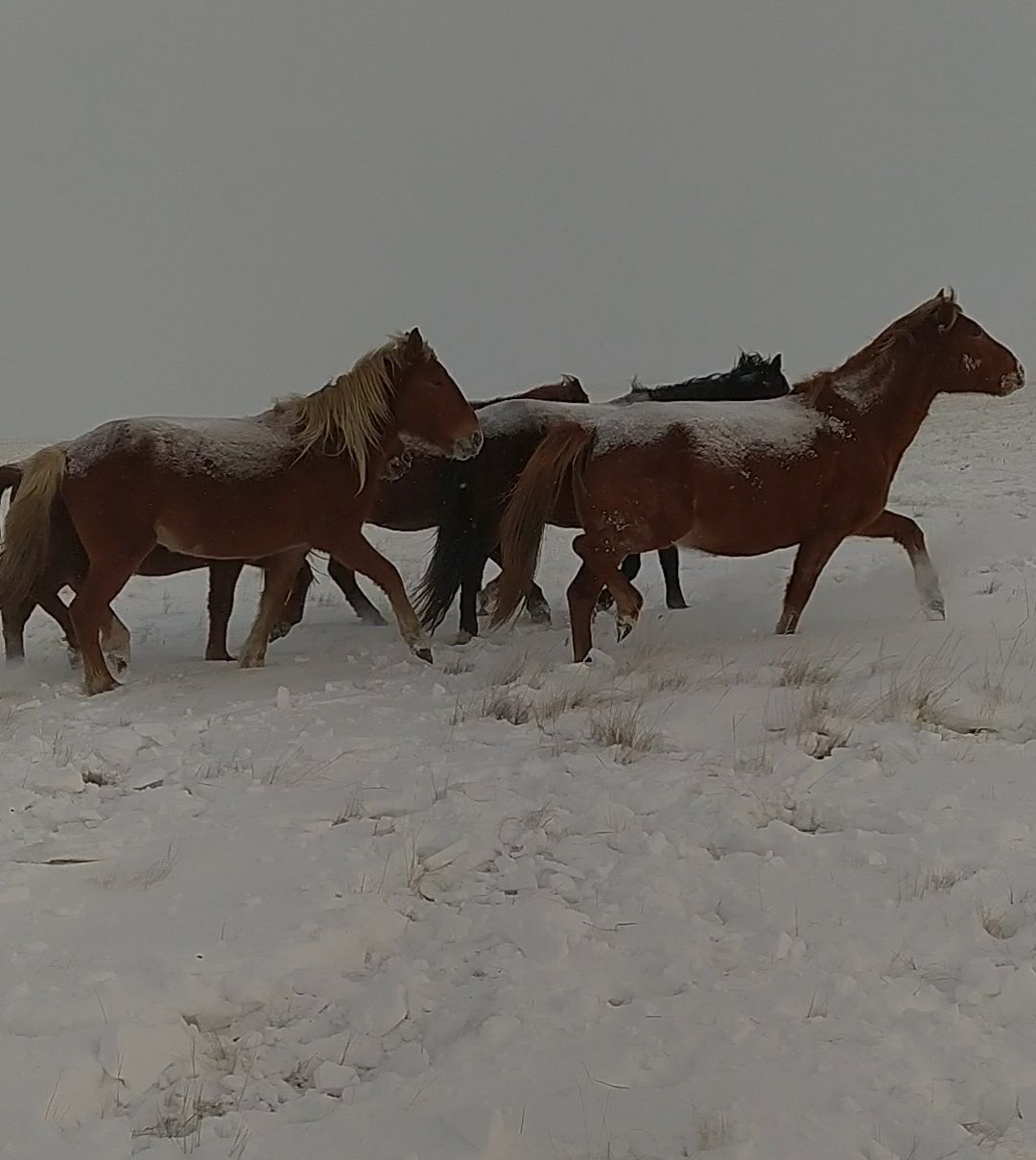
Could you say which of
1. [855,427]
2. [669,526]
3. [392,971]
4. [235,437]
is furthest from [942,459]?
[392,971]

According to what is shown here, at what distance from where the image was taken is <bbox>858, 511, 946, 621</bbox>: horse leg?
6.62 meters

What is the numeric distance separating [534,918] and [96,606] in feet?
14.0

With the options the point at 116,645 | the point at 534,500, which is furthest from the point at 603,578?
the point at 116,645

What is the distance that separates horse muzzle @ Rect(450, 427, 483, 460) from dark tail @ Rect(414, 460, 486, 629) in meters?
0.58

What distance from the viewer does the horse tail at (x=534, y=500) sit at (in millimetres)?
6324

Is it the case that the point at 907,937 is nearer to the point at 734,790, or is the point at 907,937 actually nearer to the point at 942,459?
the point at 734,790

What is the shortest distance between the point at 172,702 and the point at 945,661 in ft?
13.5

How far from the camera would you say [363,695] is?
212 inches

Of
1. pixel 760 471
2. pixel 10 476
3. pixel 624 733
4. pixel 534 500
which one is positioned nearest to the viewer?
pixel 624 733

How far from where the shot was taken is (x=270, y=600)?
22.6ft

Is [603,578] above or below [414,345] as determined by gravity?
below

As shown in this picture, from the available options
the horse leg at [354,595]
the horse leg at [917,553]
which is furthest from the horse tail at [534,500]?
the horse leg at [917,553]

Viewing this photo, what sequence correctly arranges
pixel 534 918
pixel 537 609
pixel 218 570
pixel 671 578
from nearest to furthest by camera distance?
pixel 534 918 → pixel 218 570 → pixel 537 609 → pixel 671 578

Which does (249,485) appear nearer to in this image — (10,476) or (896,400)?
(10,476)
